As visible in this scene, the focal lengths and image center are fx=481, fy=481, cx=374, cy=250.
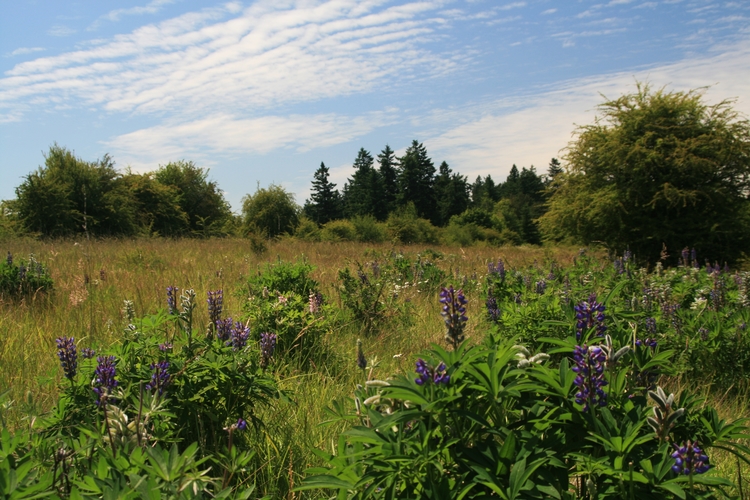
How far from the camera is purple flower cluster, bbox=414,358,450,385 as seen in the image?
3.95 ft

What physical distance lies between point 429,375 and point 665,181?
1210cm

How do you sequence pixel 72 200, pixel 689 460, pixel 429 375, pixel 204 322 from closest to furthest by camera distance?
pixel 689 460 < pixel 429 375 < pixel 204 322 < pixel 72 200

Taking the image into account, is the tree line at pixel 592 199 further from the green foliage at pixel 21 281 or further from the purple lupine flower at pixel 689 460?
the purple lupine flower at pixel 689 460

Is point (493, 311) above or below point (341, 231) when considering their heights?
below

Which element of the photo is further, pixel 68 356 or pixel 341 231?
pixel 341 231

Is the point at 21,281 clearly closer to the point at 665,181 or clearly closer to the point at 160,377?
the point at 160,377

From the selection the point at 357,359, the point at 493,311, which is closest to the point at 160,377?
the point at 357,359

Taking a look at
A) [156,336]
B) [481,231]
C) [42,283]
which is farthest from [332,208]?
[156,336]

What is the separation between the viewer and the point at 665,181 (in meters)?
11.2

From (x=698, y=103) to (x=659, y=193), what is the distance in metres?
2.62

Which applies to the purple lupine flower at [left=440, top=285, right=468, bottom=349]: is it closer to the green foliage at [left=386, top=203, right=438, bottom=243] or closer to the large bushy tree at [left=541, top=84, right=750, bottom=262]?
the large bushy tree at [left=541, top=84, right=750, bottom=262]

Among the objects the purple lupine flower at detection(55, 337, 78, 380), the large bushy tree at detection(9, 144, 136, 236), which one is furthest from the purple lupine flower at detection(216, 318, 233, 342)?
the large bushy tree at detection(9, 144, 136, 236)

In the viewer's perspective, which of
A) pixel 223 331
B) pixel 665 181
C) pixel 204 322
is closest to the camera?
pixel 223 331

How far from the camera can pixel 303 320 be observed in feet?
13.3
